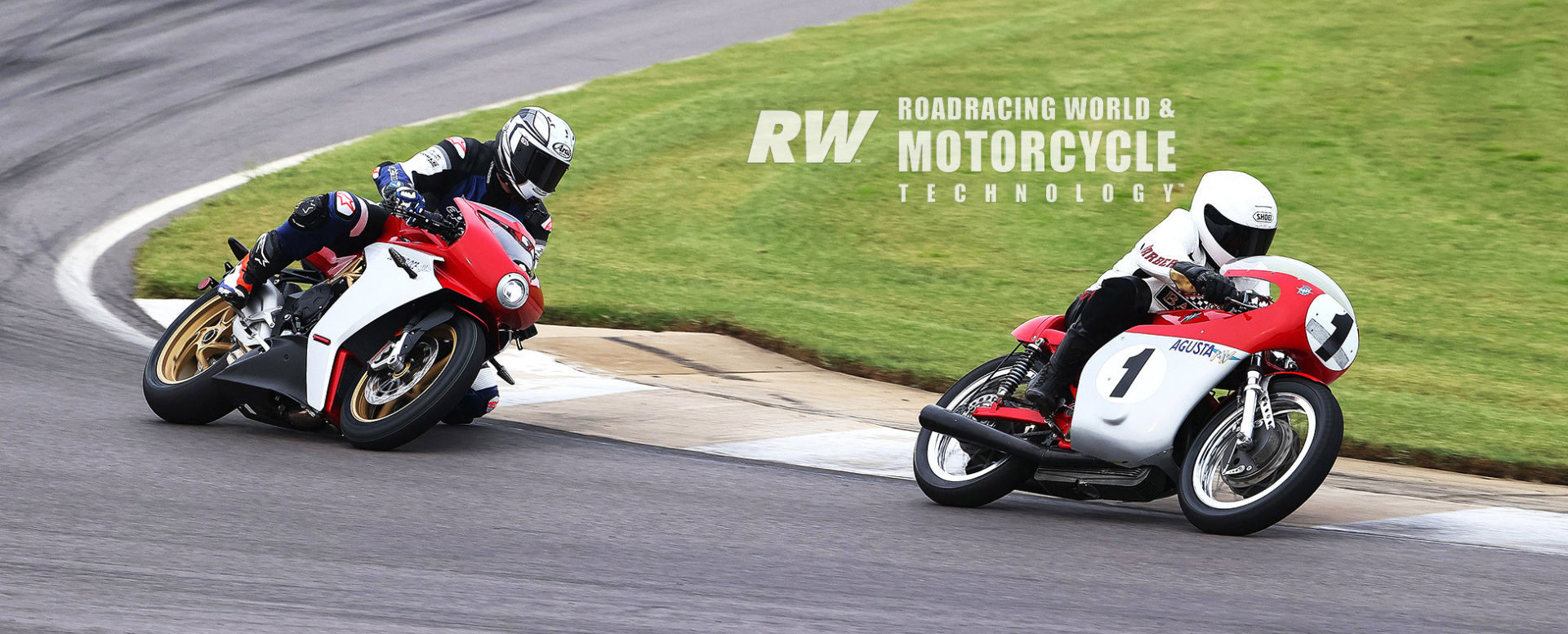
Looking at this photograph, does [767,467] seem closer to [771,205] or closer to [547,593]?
[547,593]

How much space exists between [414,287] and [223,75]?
1511 cm

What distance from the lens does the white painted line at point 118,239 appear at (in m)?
10.0

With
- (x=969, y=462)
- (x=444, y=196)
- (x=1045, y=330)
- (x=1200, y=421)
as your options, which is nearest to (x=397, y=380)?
(x=444, y=196)

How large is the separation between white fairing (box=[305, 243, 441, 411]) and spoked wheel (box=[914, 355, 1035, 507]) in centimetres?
224

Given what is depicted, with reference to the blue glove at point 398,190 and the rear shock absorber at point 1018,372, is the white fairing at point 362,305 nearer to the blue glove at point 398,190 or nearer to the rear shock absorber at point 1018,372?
the blue glove at point 398,190

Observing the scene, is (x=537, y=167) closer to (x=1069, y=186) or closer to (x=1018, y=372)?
(x=1018, y=372)

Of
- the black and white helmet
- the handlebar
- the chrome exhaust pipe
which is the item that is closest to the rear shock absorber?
the chrome exhaust pipe

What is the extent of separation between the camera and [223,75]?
67.2 ft

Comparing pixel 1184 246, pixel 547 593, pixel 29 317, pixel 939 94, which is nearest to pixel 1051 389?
pixel 1184 246

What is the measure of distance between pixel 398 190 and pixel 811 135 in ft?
38.8

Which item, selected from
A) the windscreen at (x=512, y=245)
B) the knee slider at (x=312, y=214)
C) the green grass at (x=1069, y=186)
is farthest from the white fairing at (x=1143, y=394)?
the knee slider at (x=312, y=214)

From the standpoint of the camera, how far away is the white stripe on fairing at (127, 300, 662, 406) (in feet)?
28.6

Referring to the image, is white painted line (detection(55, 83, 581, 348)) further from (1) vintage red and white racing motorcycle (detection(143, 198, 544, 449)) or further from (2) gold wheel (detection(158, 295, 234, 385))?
(1) vintage red and white racing motorcycle (detection(143, 198, 544, 449))

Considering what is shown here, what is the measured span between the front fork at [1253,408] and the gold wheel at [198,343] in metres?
4.51
